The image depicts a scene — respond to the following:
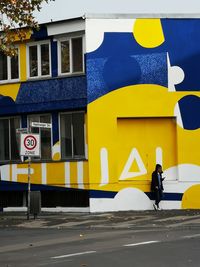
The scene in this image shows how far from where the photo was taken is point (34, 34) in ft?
92.3

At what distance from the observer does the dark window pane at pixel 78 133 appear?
27.3 metres

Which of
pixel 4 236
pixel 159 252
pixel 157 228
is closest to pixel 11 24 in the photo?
pixel 4 236

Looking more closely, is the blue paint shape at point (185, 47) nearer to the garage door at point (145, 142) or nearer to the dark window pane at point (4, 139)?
the garage door at point (145, 142)

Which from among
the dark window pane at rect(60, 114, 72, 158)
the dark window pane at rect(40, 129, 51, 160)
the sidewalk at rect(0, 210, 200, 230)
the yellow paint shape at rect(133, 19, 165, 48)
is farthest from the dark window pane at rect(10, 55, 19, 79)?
the sidewalk at rect(0, 210, 200, 230)

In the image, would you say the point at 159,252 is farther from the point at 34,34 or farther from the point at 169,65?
the point at 34,34

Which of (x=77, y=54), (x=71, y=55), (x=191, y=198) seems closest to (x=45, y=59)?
(x=71, y=55)

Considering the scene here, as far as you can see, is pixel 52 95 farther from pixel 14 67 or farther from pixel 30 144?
pixel 30 144

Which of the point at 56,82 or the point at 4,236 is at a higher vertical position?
the point at 56,82

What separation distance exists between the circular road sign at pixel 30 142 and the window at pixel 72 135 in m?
3.53

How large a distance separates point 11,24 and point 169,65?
9.53 metres

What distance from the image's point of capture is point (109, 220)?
75.5ft

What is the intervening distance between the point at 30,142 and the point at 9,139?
17.4 feet

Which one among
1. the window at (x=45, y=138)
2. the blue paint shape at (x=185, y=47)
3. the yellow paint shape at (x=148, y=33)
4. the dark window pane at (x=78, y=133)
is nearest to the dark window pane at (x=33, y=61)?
the window at (x=45, y=138)

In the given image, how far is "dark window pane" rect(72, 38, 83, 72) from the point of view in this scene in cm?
2728
